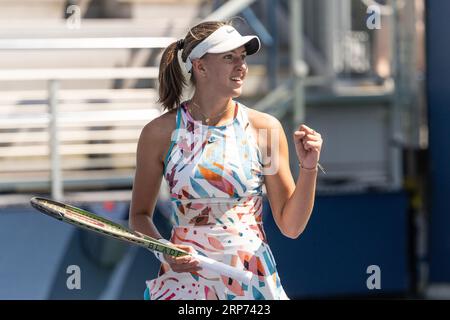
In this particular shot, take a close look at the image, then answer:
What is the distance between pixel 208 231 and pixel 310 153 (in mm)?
382

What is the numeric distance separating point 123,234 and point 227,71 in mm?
570

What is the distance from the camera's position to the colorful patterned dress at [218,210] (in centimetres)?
342

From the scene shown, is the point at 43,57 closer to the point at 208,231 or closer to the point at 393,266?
the point at 393,266

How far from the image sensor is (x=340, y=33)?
804 cm

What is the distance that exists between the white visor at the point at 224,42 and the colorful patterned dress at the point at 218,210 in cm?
22

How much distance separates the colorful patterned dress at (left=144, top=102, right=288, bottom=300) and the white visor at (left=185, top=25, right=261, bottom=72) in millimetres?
224

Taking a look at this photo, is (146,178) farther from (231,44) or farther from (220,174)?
→ (231,44)

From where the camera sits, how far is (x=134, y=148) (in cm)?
683

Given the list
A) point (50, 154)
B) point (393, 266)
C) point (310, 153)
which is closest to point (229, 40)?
point (310, 153)

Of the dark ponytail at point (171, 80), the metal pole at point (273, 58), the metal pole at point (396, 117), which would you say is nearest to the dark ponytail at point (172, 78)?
the dark ponytail at point (171, 80)

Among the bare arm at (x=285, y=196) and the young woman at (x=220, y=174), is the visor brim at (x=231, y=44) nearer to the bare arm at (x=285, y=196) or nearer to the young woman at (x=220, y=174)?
the young woman at (x=220, y=174)

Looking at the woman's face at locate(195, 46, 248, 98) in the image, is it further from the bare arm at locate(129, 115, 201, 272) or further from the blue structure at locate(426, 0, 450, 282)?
the blue structure at locate(426, 0, 450, 282)
